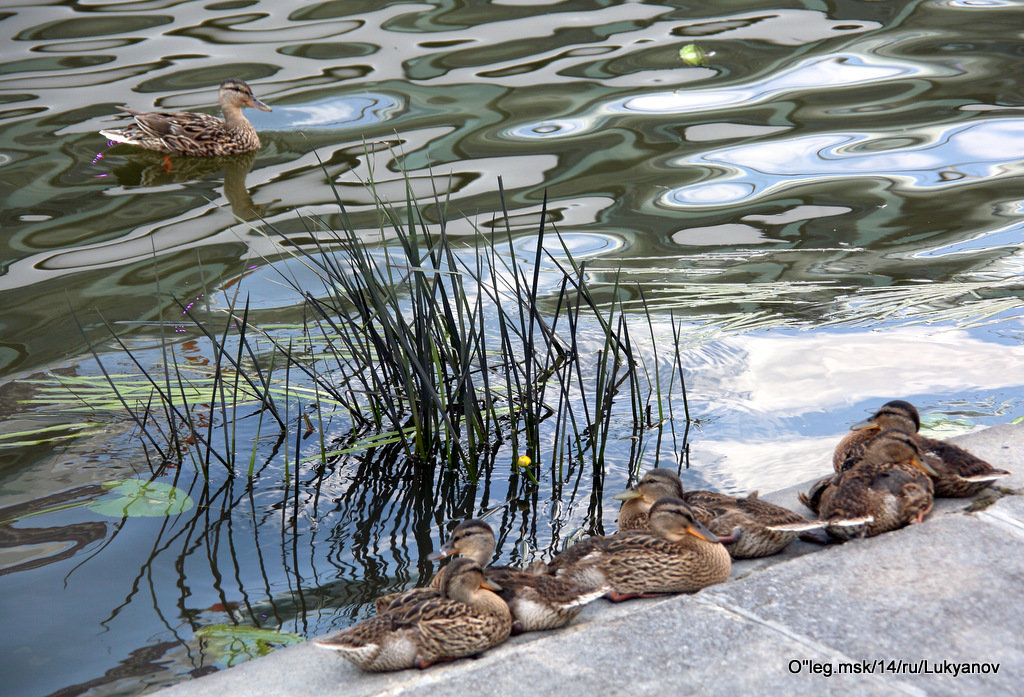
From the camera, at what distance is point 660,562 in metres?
2.91

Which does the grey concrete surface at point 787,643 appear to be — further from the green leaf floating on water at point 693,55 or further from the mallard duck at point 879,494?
the green leaf floating on water at point 693,55

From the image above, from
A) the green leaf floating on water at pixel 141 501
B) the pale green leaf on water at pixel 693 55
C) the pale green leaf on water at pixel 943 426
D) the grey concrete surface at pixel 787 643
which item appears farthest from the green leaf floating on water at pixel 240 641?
the pale green leaf on water at pixel 693 55

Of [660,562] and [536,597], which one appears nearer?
[536,597]

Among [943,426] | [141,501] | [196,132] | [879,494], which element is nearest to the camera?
[879,494]

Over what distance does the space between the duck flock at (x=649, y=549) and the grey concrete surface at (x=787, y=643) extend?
0.07 m

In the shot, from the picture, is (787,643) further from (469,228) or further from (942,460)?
(469,228)

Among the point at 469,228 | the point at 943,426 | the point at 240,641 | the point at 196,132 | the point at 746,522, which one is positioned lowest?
the point at 943,426

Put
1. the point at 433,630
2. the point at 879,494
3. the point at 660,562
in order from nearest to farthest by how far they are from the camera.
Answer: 1. the point at 433,630
2. the point at 660,562
3. the point at 879,494

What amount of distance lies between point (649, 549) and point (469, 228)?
442cm

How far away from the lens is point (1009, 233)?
21.6 feet

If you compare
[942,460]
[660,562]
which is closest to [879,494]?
[942,460]

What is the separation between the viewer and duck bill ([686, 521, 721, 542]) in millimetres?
2930

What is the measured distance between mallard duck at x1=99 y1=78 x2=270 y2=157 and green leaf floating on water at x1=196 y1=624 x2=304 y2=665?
607 centimetres

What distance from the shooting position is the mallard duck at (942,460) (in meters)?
3.21
